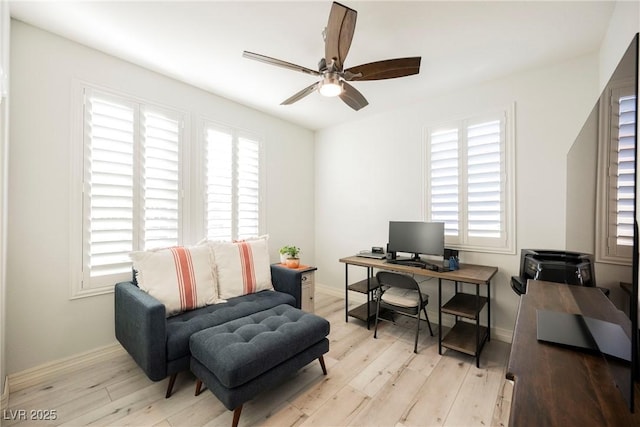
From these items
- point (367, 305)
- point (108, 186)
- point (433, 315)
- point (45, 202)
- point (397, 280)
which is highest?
point (108, 186)

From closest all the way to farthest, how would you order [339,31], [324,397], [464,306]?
1. [339,31]
2. [324,397]
3. [464,306]

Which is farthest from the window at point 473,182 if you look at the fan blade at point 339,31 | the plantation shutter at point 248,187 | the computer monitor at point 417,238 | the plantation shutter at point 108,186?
the plantation shutter at point 108,186

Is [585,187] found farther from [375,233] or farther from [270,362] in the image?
[375,233]

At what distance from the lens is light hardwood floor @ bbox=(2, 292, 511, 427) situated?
1655 mm

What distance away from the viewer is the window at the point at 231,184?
10.0ft

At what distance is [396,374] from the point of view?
6.98 ft

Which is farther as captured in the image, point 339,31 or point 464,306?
point 464,306

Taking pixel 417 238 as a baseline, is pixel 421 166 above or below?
above

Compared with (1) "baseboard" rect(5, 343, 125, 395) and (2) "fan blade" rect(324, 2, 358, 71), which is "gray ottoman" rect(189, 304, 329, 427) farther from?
(2) "fan blade" rect(324, 2, 358, 71)

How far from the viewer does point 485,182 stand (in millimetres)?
2760

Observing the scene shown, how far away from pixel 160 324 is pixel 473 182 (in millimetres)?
3133

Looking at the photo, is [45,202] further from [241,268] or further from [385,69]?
[385,69]

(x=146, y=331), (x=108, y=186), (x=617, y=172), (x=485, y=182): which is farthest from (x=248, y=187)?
(x=617, y=172)

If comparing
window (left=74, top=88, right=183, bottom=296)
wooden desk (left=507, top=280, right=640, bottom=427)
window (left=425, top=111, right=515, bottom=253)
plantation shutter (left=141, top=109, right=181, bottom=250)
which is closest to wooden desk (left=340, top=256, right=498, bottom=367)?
window (left=425, top=111, right=515, bottom=253)
